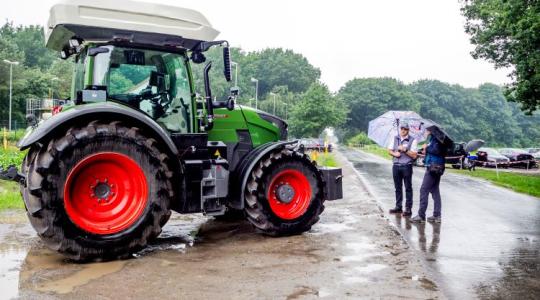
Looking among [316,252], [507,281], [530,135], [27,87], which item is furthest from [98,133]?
[530,135]

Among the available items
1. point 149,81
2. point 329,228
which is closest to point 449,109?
point 329,228

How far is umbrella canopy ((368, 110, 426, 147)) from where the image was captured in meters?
10.4

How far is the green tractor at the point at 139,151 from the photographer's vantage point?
588cm

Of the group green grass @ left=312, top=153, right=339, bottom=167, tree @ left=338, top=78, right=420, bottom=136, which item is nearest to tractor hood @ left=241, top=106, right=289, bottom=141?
green grass @ left=312, top=153, right=339, bottom=167

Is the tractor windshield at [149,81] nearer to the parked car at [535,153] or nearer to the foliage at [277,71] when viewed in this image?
the parked car at [535,153]

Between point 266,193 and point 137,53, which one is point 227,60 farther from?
point 266,193

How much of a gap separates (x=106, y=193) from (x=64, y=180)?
1.95 ft

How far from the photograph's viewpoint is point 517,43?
21.2 m

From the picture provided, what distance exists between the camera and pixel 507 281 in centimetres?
566

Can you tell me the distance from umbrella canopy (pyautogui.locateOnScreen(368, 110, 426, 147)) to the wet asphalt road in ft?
5.12

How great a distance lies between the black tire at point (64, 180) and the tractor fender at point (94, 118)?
137mm

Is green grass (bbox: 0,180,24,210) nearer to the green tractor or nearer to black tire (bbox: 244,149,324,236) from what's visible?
the green tractor

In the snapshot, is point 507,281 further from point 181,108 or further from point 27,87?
point 27,87

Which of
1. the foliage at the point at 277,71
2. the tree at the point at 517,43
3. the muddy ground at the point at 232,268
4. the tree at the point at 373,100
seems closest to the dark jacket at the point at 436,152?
the muddy ground at the point at 232,268
